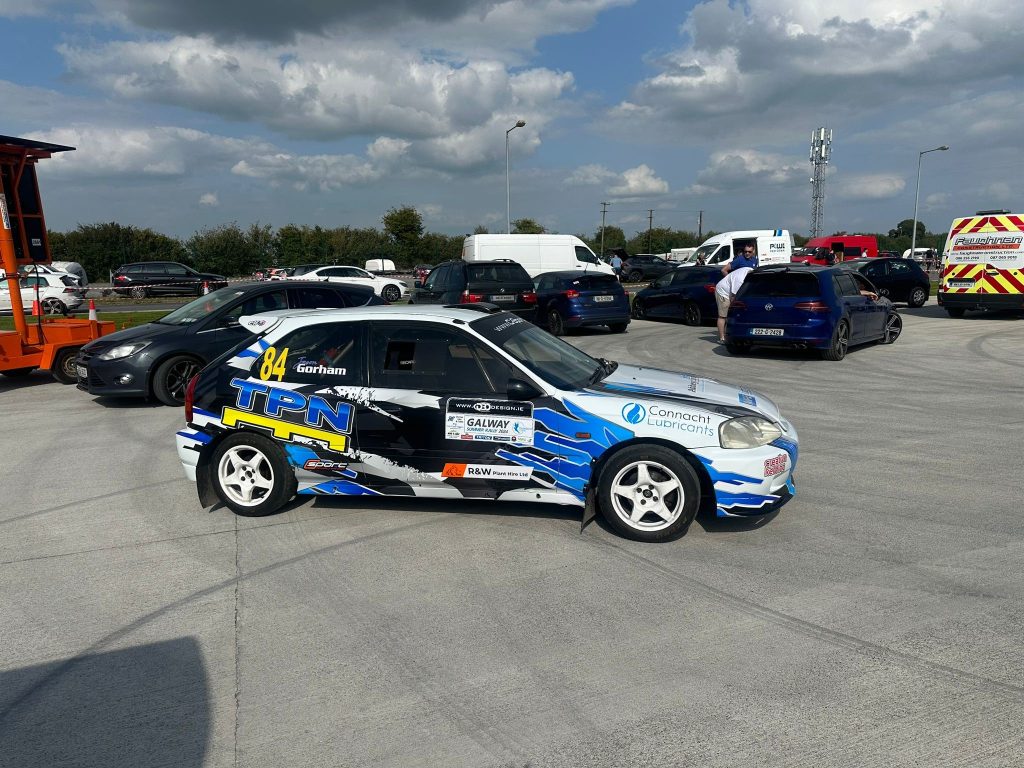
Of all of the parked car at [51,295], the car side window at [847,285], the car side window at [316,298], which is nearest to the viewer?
the car side window at [316,298]

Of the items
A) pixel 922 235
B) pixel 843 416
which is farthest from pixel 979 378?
pixel 922 235

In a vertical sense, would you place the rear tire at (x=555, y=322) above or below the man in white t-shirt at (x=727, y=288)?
below

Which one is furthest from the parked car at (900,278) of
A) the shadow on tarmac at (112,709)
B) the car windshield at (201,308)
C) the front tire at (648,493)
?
the shadow on tarmac at (112,709)

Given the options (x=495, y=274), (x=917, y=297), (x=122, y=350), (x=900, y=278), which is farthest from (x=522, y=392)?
(x=917, y=297)

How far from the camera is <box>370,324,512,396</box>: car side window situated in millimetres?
5426

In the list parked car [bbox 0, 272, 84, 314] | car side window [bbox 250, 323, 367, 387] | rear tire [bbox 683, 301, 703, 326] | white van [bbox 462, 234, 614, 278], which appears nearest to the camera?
car side window [bbox 250, 323, 367, 387]

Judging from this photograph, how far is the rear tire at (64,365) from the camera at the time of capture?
A: 463 inches

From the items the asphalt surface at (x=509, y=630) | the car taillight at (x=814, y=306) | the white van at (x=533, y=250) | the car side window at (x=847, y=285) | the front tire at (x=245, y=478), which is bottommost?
the asphalt surface at (x=509, y=630)

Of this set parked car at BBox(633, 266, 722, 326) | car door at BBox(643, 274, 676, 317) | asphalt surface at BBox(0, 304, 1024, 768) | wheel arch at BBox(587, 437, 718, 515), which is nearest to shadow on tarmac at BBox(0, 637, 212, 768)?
asphalt surface at BBox(0, 304, 1024, 768)

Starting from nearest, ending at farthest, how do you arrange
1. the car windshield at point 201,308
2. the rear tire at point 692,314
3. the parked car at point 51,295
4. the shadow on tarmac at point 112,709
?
the shadow on tarmac at point 112,709 < the car windshield at point 201,308 < the rear tire at point 692,314 < the parked car at point 51,295

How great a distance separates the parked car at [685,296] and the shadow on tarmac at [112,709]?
1769cm

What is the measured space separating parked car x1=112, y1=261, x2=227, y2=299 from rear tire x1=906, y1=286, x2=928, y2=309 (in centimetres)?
2800

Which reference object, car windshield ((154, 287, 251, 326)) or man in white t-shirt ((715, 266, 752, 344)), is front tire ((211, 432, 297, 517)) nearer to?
car windshield ((154, 287, 251, 326))

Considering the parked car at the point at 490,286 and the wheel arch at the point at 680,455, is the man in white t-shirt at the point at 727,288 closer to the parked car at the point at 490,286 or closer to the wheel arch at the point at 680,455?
the parked car at the point at 490,286
